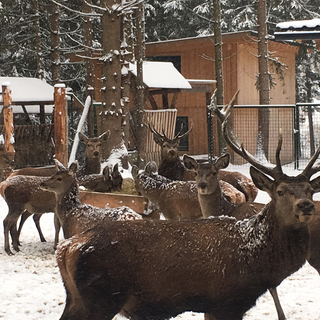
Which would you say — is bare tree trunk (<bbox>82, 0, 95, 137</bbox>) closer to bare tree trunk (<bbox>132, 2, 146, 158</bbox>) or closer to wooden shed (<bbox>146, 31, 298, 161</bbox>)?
bare tree trunk (<bbox>132, 2, 146, 158</bbox>)

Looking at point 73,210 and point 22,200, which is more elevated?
point 73,210

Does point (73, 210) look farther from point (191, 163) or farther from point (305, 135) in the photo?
point (305, 135)

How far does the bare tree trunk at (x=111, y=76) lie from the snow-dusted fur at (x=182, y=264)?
27.0 feet

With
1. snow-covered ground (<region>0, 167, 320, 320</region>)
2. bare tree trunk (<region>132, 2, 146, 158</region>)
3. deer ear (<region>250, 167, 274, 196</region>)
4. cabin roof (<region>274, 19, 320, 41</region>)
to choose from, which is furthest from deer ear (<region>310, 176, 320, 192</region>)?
bare tree trunk (<region>132, 2, 146, 158</region>)

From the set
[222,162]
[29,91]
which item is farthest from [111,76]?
[29,91]

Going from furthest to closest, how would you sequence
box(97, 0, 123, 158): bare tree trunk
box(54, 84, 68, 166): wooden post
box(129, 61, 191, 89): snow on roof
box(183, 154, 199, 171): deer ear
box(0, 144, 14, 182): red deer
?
box(129, 61, 191, 89): snow on roof < box(54, 84, 68, 166): wooden post < box(0, 144, 14, 182): red deer < box(97, 0, 123, 158): bare tree trunk < box(183, 154, 199, 171): deer ear

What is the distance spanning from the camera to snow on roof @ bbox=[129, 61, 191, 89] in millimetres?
16984

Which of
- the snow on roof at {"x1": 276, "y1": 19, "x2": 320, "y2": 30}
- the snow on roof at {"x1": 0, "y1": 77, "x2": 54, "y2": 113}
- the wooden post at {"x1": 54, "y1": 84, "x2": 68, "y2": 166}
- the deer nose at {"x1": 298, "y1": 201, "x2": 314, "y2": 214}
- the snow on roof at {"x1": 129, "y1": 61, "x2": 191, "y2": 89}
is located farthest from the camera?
the snow on roof at {"x1": 129, "y1": 61, "x2": 191, "y2": 89}

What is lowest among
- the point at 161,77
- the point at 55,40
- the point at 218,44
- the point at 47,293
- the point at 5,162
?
the point at 47,293

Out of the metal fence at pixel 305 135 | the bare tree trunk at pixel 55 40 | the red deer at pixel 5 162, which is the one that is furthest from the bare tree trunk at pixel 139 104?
the bare tree trunk at pixel 55 40

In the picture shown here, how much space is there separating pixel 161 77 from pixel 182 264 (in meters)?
14.1

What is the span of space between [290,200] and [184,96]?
18818 millimetres

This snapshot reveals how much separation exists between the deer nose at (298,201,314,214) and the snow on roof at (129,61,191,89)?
12.9 meters

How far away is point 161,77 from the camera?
17578 millimetres
